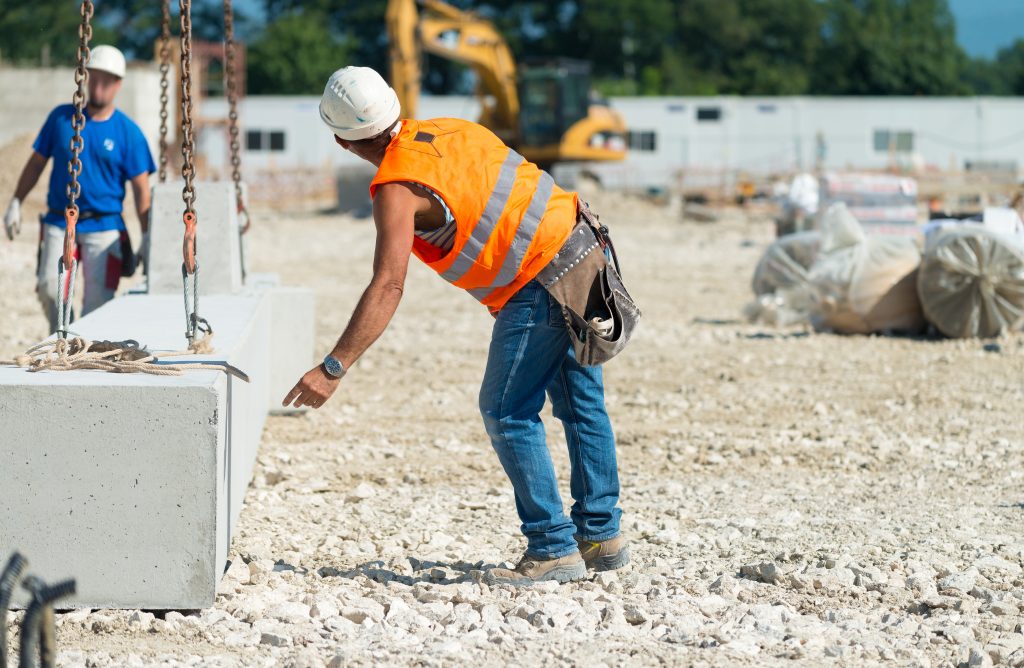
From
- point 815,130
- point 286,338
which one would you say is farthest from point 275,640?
point 815,130

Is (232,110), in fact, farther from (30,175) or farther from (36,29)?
(36,29)

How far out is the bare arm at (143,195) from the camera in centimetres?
710

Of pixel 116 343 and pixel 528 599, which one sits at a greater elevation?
pixel 116 343

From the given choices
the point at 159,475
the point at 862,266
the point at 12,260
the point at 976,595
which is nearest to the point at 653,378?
A: the point at 862,266

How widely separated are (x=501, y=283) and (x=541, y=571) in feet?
3.22

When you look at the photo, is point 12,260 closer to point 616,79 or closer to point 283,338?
point 283,338

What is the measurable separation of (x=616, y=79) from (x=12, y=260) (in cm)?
5732

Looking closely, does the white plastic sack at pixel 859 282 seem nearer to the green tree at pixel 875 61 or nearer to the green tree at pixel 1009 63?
the green tree at pixel 875 61

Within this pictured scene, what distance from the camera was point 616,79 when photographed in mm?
70812

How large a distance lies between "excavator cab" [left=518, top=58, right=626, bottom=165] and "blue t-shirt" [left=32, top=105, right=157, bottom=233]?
24474mm

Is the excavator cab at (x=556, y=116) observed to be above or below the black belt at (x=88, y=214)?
above

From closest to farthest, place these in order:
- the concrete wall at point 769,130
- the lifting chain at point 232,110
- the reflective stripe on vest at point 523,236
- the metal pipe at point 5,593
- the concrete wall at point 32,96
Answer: the metal pipe at point 5,593 → the reflective stripe on vest at point 523,236 → the lifting chain at point 232,110 → the concrete wall at point 32,96 → the concrete wall at point 769,130

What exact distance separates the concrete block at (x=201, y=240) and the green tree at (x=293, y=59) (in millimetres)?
56735

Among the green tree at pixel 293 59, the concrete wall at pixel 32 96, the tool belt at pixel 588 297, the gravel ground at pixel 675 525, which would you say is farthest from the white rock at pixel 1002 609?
the green tree at pixel 293 59
